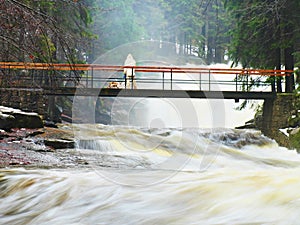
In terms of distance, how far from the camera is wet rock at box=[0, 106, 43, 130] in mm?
9589

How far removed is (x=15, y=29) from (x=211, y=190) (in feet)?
10.7

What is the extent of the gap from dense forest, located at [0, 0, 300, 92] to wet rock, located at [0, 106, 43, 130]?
146 cm

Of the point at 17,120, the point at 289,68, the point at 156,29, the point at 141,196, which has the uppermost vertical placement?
the point at 156,29

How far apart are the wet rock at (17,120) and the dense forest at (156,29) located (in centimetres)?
146

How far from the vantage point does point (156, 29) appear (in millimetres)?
50500

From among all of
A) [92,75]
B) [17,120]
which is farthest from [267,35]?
[17,120]

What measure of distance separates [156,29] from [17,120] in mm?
42200

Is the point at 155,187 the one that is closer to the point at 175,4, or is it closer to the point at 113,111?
the point at 113,111

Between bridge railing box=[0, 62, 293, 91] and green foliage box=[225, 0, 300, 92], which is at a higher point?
green foliage box=[225, 0, 300, 92]

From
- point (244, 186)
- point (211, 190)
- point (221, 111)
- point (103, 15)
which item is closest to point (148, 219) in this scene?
point (211, 190)

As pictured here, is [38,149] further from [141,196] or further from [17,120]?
[141,196]

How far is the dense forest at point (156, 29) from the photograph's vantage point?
15.1 feet

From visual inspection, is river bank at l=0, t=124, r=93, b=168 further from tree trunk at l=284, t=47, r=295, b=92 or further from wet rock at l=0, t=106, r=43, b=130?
tree trunk at l=284, t=47, r=295, b=92

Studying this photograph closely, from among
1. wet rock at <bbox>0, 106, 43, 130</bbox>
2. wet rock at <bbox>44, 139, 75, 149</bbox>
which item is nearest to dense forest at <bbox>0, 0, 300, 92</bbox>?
wet rock at <bbox>0, 106, 43, 130</bbox>
